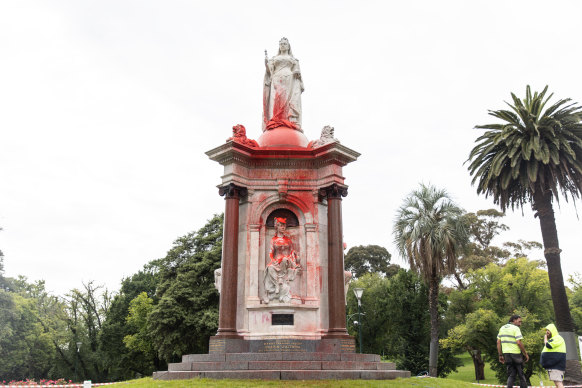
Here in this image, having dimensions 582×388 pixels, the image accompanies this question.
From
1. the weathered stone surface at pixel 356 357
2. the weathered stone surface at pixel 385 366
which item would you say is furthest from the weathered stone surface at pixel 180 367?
the weathered stone surface at pixel 385 366

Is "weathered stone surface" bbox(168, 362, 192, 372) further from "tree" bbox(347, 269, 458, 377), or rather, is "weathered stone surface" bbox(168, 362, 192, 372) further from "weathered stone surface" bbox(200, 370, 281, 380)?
"tree" bbox(347, 269, 458, 377)

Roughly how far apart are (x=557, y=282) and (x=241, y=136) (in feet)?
55.4

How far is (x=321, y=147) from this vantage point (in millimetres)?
15945

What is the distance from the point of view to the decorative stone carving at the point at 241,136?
16.1m

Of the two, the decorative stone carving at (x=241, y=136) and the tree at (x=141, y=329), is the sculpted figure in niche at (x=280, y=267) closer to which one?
the decorative stone carving at (x=241, y=136)

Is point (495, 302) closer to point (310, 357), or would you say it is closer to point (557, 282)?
point (557, 282)

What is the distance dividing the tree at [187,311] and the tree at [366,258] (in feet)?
124

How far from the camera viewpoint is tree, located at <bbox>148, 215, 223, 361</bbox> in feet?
113

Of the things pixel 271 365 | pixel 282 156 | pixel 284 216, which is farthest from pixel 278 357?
pixel 282 156

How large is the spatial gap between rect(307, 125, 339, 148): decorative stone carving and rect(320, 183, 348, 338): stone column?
4.87ft

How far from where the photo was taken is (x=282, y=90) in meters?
17.7

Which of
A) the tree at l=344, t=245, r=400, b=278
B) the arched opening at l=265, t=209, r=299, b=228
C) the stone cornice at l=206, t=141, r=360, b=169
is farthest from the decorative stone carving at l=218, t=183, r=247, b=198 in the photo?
the tree at l=344, t=245, r=400, b=278

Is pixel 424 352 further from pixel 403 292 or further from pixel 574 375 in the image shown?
pixel 574 375

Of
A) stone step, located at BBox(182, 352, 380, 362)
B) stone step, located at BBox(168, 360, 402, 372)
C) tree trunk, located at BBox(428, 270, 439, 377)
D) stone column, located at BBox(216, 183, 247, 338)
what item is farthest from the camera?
tree trunk, located at BBox(428, 270, 439, 377)
